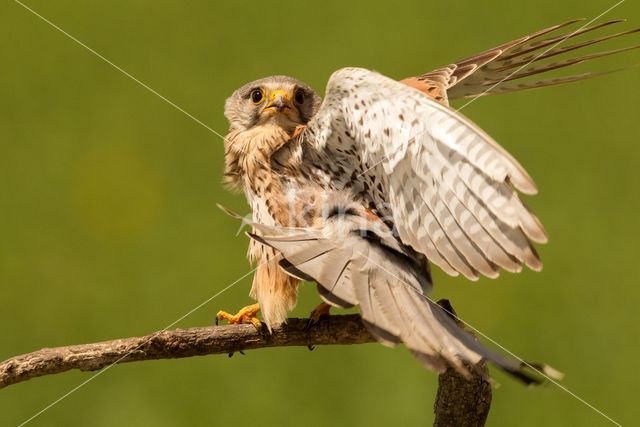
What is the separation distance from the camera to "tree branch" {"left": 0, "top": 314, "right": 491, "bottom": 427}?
2455 millimetres

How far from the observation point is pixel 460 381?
8.35 feet

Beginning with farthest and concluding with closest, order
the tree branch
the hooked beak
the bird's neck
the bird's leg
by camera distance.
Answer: the hooked beak < the bird's neck < the bird's leg < the tree branch

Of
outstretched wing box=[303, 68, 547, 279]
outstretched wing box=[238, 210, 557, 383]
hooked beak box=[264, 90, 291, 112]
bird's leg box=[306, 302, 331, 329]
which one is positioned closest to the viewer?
outstretched wing box=[303, 68, 547, 279]

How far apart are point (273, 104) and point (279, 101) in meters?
0.02

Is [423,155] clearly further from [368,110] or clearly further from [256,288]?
[256,288]

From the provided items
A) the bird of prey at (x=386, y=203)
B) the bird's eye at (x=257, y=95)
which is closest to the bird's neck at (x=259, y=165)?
the bird of prey at (x=386, y=203)

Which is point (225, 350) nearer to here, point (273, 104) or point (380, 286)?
point (380, 286)

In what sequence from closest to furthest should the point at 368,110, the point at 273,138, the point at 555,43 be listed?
the point at 368,110, the point at 273,138, the point at 555,43

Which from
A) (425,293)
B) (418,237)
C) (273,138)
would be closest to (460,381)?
(425,293)

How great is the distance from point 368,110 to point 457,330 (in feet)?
1.98

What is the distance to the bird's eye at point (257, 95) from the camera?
3.15 metres

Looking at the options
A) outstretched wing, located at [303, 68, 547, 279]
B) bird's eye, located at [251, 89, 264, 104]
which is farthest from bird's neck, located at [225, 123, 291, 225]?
outstretched wing, located at [303, 68, 547, 279]

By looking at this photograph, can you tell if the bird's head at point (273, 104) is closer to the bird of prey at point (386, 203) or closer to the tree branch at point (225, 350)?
the bird of prey at point (386, 203)

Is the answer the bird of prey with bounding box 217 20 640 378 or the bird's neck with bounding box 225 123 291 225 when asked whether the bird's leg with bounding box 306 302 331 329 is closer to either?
the bird of prey with bounding box 217 20 640 378
